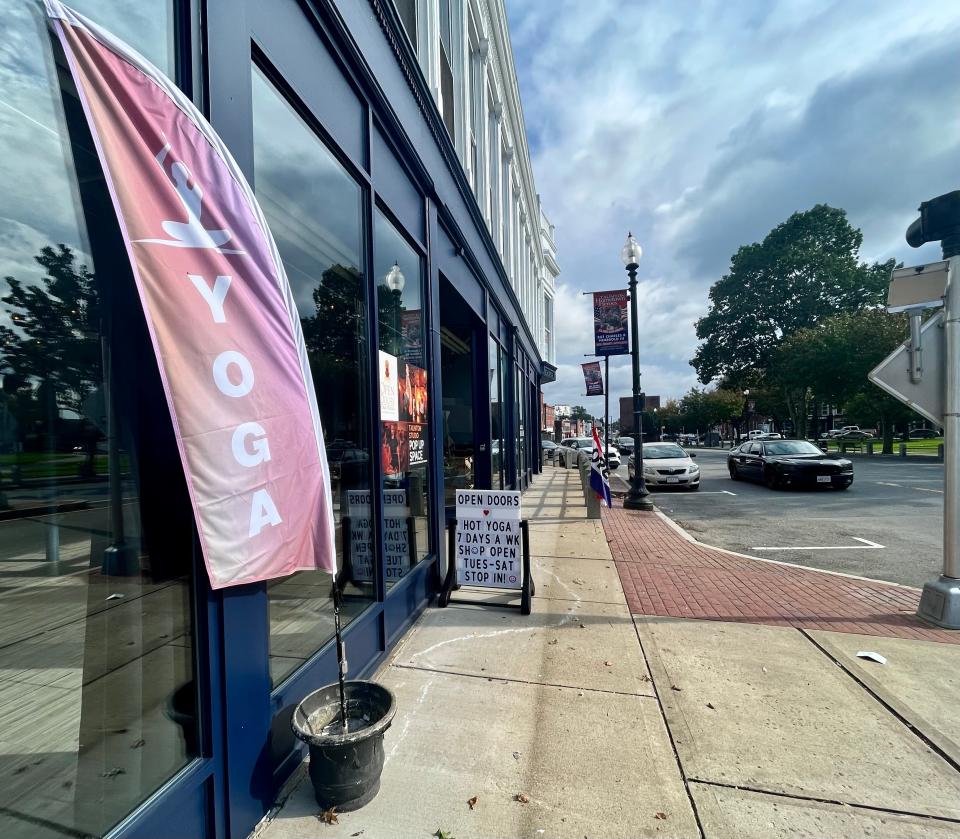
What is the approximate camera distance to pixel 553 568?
6562 mm

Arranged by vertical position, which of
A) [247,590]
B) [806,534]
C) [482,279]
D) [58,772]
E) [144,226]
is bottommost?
[806,534]

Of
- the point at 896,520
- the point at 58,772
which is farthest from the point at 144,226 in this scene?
the point at 896,520

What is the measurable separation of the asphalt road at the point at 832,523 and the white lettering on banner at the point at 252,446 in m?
7.34

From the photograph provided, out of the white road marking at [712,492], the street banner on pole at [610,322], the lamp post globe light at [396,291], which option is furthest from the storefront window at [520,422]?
the lamp post globe light at [396,291]

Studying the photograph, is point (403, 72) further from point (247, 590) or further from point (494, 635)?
point (494, 635)

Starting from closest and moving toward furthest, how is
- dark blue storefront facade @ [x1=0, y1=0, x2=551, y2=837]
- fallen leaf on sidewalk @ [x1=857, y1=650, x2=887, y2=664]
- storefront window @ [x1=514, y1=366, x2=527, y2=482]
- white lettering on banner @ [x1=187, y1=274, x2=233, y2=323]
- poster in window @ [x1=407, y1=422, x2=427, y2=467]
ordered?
dark blue storefront facade @ [x1=0, y1=0, x2=551, y2=837], white lettering on banner @ [x1=187, y1=274, x2=233, y2=323], fallen leaf on sidewalk @ [x1=857, y1=650, x2=887, y2=664], poster in window @ [x1=407, y1=422, x2=427, y2=467], storefront window @ [x1=514, y1=366, x2=527, y2=482]

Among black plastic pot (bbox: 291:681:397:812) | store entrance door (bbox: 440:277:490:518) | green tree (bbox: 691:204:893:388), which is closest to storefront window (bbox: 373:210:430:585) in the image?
black plastic pot (bbox: 291:681:397:812)

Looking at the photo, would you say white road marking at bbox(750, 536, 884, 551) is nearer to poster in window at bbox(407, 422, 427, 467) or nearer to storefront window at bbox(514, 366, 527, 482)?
poster in window at bbox(407, 422, 427, 467)

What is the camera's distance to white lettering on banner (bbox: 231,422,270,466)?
205cm

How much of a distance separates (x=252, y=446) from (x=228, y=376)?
1.01 feet

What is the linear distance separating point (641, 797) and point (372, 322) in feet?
11.5

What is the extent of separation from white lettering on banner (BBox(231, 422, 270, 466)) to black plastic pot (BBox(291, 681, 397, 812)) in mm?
1248

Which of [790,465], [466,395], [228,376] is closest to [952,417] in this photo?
[228,376]

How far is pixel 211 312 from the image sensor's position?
6.43 ft
